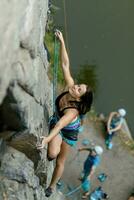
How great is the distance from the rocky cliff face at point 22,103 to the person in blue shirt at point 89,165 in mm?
2107

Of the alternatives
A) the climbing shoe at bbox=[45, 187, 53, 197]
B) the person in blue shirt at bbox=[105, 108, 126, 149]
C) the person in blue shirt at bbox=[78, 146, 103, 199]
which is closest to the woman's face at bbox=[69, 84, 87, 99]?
the climbing shoe at bbox=[45, 187, 53, 197]

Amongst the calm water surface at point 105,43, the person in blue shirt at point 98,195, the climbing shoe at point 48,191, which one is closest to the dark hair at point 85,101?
the climbing shoe at point 48,191

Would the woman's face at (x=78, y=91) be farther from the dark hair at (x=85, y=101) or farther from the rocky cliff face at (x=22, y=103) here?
the rocky cliff face at (x=22, y=103)

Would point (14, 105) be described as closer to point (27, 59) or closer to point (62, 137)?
point (27, 59)

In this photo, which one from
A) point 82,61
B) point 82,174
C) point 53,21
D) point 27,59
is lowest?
point 82,174

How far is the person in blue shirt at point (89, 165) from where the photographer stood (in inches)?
432

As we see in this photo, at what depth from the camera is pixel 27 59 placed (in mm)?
6113

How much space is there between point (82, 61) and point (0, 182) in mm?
8443

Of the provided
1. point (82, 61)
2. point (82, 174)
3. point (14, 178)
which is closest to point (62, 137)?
point (14, 178)

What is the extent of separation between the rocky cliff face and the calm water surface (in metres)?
6.46

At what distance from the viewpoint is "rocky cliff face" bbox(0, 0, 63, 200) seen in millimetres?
5602

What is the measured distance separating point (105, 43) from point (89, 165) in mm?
5732

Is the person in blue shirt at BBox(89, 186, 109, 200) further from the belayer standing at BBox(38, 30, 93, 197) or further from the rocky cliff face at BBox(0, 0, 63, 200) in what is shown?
the belayer standing at BBox(38, 30, 93, 197)

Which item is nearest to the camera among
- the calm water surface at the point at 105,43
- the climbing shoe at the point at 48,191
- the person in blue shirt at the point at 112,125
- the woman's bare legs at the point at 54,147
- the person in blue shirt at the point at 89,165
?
the woman's bare legs at the point at 54,147
